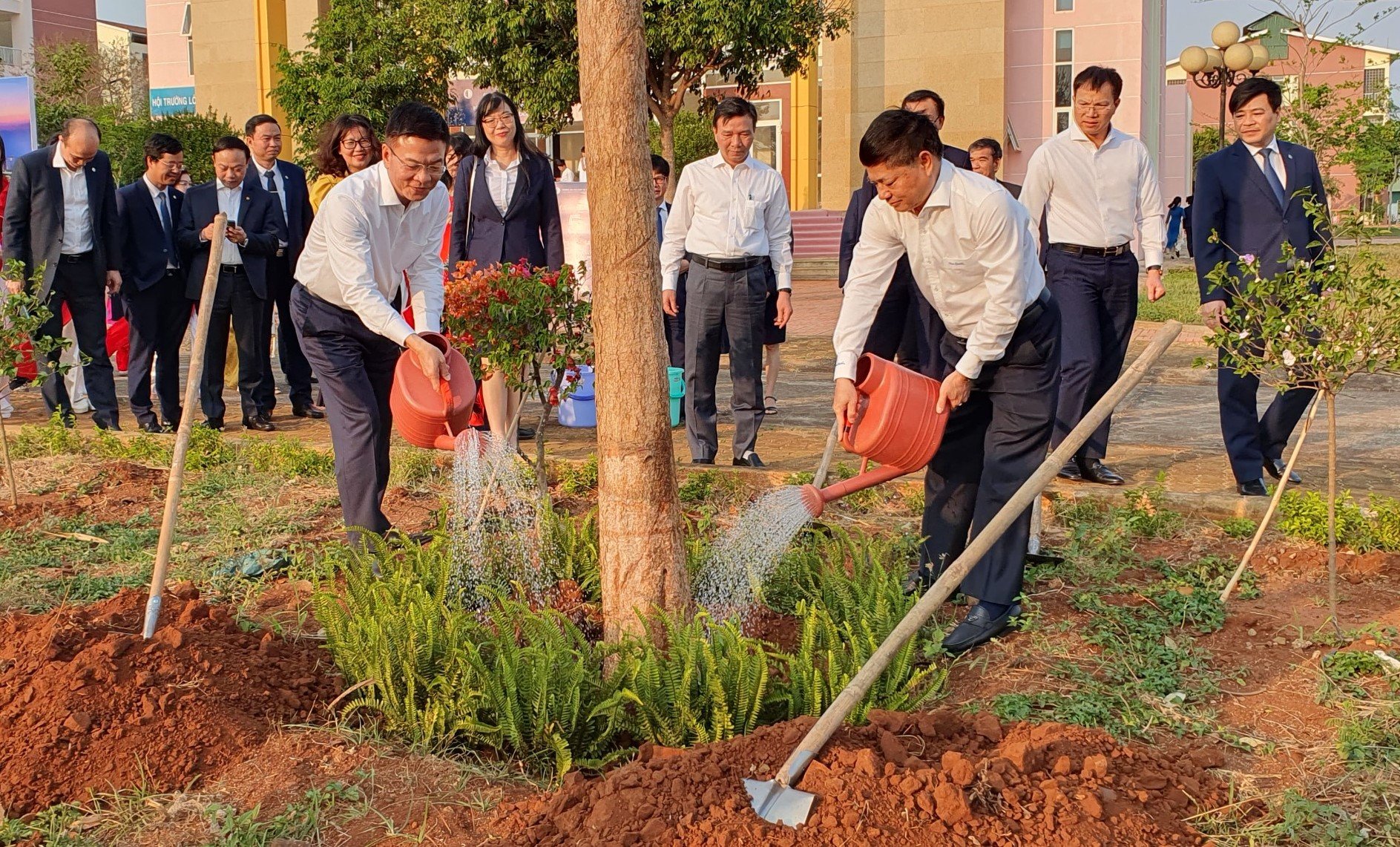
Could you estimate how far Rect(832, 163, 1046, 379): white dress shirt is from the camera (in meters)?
4.01

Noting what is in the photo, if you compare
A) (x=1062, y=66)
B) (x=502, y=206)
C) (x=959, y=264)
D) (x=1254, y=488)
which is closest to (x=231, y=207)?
(x=502, y=206)

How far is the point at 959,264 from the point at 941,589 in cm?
151

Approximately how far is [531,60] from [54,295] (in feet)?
40.1

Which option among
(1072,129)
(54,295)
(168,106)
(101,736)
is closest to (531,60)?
(54,295)

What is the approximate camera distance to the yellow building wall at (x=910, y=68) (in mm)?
26969

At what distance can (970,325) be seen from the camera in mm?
4398

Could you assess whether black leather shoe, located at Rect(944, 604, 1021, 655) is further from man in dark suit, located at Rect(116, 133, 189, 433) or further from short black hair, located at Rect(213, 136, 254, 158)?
short black hair, located at Rect(213, 136, 254, 158)

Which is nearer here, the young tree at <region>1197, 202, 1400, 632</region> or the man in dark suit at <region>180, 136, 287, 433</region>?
the young tree at <region>1197, 202, 1400, 632</region>

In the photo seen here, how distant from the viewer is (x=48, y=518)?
5.77 m

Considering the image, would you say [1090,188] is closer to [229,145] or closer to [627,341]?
[627,341]

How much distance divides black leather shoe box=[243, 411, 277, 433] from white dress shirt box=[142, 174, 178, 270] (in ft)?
3.54

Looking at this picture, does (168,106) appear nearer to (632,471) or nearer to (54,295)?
(54,295)

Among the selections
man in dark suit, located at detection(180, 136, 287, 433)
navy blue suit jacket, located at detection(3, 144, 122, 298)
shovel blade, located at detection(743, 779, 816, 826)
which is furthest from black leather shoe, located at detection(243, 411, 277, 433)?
shovel blade, located at detection(743, 779, 816, 826)

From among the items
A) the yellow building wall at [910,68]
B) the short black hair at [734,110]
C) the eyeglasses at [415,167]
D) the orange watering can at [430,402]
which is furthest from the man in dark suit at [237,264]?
the yellow building wall at [910,68]
